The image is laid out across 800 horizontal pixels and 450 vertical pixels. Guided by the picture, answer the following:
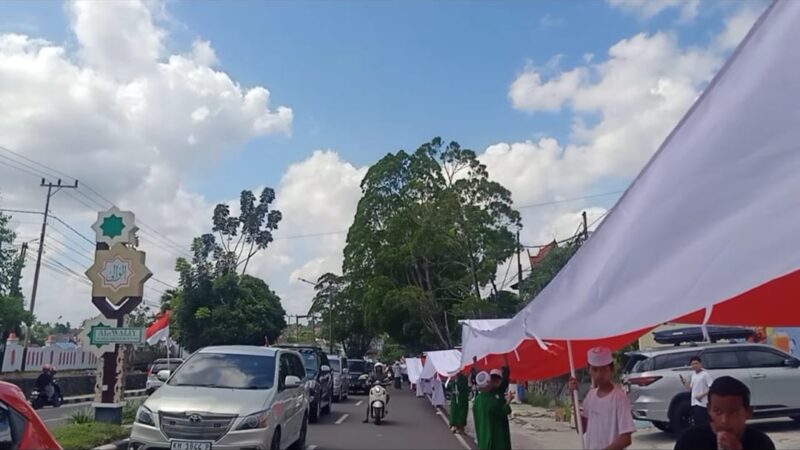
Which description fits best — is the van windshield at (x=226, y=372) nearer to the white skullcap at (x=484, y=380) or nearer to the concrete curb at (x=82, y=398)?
the white skullcap at (x=484, y=380)

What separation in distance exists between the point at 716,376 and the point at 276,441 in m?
8.73

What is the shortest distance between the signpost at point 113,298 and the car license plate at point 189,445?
219 inches

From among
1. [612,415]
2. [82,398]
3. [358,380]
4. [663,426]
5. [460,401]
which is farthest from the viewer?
[358,380]

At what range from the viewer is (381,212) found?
38.7 metres

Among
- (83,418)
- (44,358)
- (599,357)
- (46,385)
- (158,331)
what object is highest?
(158,331)

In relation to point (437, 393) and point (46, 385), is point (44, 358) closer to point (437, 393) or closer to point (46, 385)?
point (46, 385)

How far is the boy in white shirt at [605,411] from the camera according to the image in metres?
5.23

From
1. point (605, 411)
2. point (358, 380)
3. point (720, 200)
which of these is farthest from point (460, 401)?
point (358, 380)

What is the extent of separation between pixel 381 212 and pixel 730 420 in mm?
35288

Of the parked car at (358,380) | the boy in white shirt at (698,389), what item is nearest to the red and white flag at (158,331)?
the parked car at (358,380)

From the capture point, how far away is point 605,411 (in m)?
5.36

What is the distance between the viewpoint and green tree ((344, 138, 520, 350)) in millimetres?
32000

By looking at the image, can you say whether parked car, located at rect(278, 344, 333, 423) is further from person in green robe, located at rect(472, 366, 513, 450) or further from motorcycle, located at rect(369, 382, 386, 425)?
person in green robe, located at rect(472, 366, 513, 450)

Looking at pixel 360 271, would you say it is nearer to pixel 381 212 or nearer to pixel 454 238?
pixel 381 212
